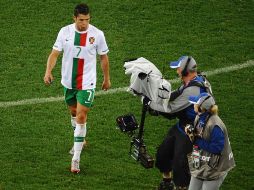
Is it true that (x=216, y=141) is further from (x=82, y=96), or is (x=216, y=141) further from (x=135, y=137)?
(x=82, y=96)

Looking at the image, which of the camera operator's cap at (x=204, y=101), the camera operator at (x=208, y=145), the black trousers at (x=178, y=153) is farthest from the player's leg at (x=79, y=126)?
the camera operator's cap at (x=204, y=101)

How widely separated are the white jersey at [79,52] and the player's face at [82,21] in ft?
0.33

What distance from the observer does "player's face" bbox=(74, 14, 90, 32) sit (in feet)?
40.6

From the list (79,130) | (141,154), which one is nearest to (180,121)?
(141,154)

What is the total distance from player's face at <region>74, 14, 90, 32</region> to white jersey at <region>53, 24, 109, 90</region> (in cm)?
10

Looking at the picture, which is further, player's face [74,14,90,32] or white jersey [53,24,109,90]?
white jersey [53,24,109,90]

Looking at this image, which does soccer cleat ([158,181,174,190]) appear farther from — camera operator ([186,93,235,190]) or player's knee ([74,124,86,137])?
player's knee ([74,124,86,137])

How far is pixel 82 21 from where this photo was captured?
1243cm

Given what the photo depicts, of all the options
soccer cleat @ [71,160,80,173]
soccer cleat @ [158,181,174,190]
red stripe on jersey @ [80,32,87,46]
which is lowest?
soccer cleat @ [71,160,80,173]

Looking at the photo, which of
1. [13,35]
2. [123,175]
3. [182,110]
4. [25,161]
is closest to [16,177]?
[25,161]

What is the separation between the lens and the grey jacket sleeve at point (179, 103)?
10.8m

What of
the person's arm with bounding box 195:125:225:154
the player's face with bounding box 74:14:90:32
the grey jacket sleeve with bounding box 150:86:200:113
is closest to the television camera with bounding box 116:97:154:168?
the grey jacket sleeve with bounding box 150:86:200:113

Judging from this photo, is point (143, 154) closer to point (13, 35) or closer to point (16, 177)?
point (16, 177)

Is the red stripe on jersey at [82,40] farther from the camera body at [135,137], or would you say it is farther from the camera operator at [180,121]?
the camera operator at [180,121]
